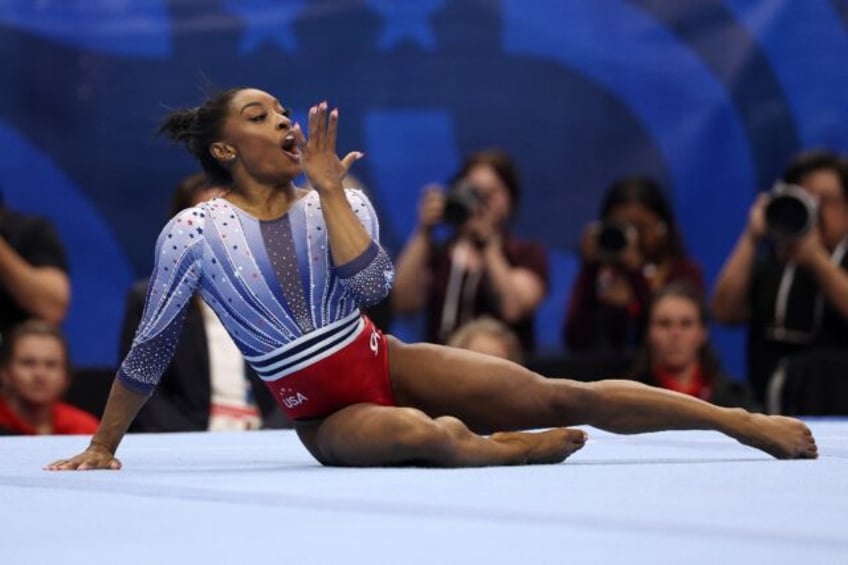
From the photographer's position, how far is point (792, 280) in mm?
5320

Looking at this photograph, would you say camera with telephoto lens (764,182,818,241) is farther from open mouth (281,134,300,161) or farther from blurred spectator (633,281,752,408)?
open mouth (281,134,300,161)

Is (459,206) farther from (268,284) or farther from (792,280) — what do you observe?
(268,284)

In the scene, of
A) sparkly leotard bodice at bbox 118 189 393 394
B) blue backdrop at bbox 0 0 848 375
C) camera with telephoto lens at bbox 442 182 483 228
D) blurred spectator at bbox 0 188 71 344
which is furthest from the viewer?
blue backdrop at bbox 0 0 848 375

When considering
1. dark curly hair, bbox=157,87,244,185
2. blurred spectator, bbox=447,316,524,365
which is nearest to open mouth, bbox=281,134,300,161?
dark curly hair, bbox=157,87,244,185

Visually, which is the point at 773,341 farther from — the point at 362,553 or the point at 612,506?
the point at 362,553

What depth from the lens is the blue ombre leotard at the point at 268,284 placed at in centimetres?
303

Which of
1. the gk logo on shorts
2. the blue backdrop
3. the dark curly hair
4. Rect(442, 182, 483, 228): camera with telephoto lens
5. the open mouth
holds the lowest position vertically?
the gk logo on shorts

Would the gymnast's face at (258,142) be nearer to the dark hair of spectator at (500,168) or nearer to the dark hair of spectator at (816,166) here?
the dark hair of spectator at (500,168)

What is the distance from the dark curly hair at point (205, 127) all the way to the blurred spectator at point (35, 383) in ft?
5.53

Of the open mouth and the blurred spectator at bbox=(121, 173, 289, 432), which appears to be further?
the blurred spectator at bbox=(121, 173, 289, 432)

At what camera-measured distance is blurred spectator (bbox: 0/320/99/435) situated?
477cm

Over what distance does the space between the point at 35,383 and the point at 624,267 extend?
7.13 feet

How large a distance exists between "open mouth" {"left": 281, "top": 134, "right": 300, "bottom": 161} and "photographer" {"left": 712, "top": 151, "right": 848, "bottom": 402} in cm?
241

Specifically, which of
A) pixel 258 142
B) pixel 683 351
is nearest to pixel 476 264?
pixel 683 351
